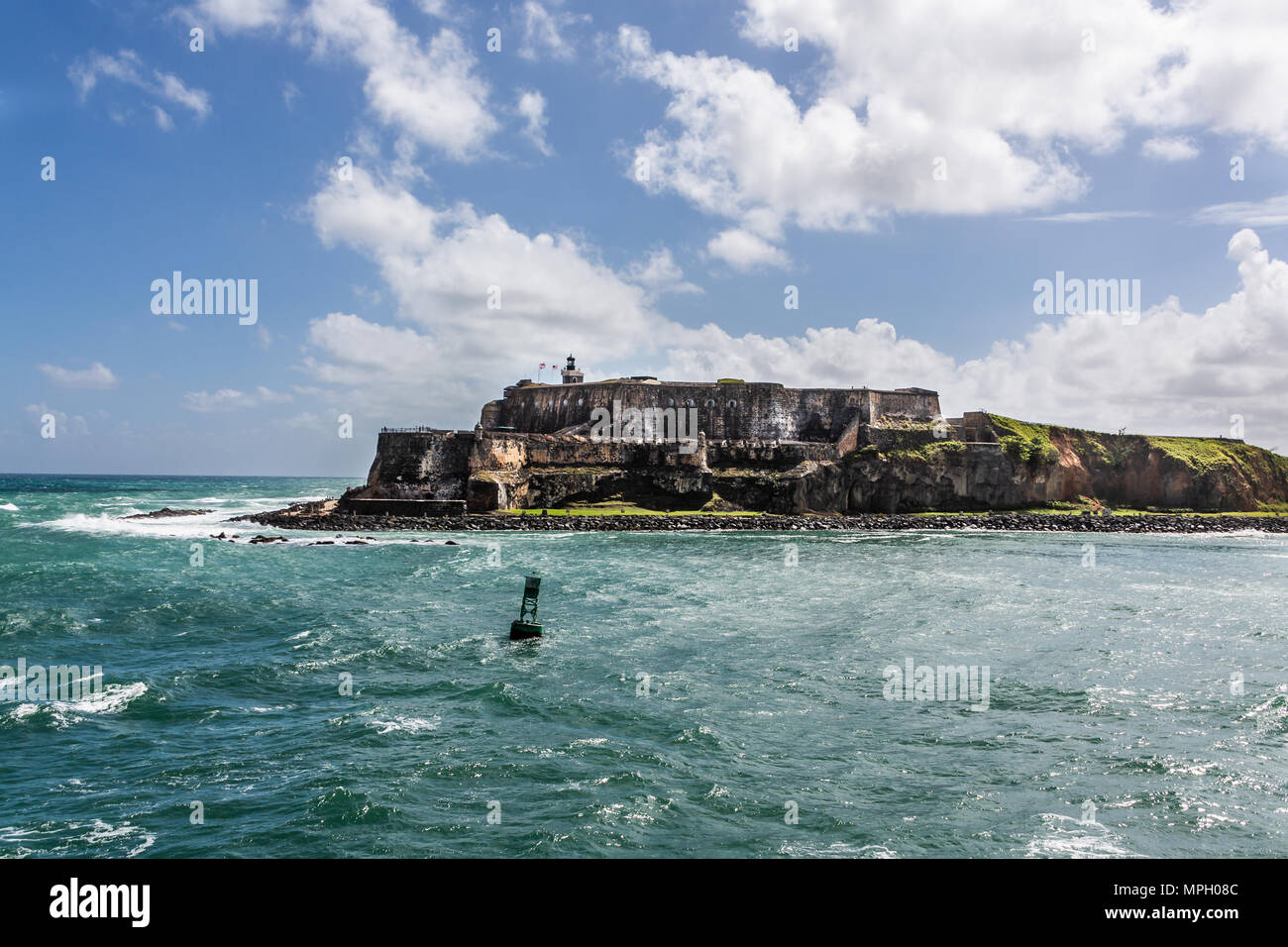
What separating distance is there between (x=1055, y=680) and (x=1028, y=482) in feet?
201

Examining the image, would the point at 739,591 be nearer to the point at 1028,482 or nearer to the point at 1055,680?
the point at 1055,680

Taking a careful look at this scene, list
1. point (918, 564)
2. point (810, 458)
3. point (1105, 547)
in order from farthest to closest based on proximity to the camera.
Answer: point (810, 458) < point (1105, 547) < point (918, 564)

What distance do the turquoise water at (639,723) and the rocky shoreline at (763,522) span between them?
81.6 feet

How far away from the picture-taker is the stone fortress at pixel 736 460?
62250 mm

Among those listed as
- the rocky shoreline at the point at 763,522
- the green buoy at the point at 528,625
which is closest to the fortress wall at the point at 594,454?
the rocky shoreline at the point at 763,522

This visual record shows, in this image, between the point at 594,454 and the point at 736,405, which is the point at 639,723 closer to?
the point at 594,454

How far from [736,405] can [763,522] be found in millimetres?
19151

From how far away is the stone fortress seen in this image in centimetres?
6225

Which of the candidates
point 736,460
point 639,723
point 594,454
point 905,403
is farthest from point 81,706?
point 905,403

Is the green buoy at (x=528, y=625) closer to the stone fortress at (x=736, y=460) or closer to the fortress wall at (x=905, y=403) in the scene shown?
the stone fortress at (x=736, y=460)

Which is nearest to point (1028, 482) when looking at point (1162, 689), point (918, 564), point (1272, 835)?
point (918, 564)

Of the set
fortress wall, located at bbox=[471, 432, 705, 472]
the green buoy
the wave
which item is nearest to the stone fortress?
fortress wall, located at bbox=[471, 432, 705, 472]

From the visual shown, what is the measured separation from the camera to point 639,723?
14055 millimetres

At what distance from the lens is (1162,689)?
53.6 ft
